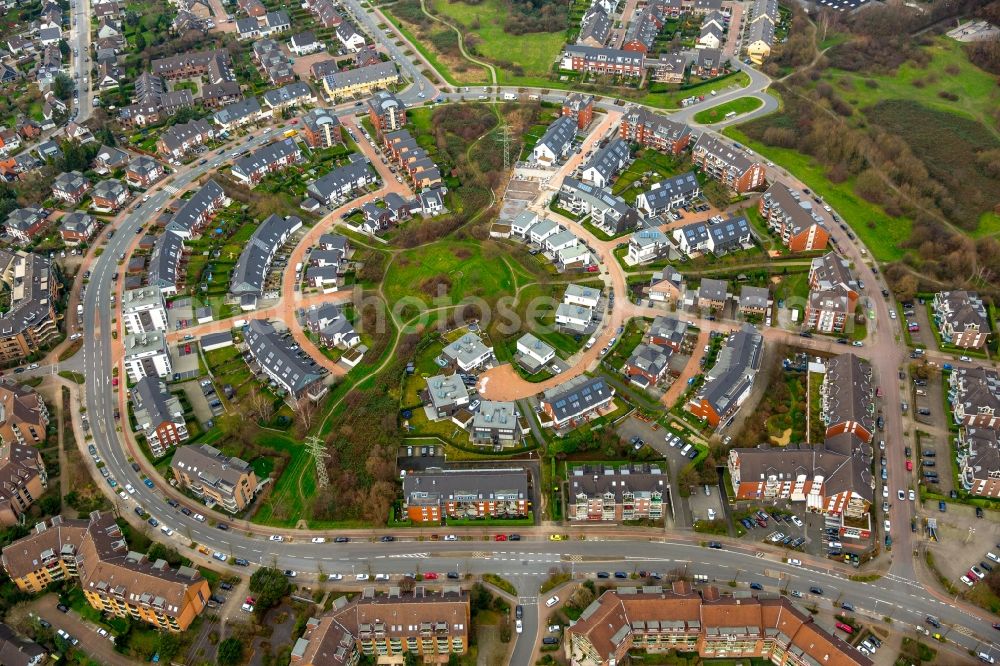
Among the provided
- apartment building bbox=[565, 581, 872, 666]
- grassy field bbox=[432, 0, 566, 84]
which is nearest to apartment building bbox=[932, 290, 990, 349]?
apartment building bbox=[565, 581, 872, 666]

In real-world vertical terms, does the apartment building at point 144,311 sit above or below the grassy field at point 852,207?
below

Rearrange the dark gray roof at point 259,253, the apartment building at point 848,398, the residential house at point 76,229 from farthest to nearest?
the residential house at point 76,229 < the dark gray roof at point 259,253 < the apartment building at point 848,398

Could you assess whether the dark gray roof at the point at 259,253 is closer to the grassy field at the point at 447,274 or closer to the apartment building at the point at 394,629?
the grassy field at the point at 447,274

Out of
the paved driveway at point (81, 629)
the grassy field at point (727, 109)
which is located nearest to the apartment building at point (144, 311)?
the paved driveway at point (81, 629)

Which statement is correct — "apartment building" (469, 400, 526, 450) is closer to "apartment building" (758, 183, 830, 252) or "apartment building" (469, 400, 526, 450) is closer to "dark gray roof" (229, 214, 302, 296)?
"dark gray roof" (229, 214, 302, 296)

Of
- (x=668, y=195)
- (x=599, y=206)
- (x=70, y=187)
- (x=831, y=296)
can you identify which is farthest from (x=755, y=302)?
(x=70, y=187)

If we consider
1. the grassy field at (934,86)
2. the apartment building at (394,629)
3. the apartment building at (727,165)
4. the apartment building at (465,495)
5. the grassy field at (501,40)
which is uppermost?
the grassy field at (501,40)

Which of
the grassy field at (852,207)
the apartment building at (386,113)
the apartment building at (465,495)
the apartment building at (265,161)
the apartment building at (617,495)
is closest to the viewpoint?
the apartment building at (617,495)

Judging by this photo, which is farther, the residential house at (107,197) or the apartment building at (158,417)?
the residential house at (107,197)
